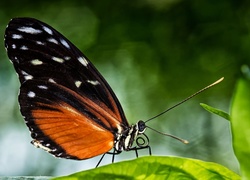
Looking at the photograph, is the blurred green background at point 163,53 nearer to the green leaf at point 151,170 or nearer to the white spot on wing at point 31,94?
the white spot on wing at point 31,94

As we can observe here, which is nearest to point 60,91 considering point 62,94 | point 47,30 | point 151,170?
point 62,94

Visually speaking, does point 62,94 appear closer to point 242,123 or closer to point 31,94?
point 31,94

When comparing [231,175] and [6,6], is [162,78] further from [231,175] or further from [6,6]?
[231,175]

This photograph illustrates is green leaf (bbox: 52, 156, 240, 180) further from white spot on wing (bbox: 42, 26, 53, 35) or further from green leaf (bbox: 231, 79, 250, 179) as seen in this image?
white spot on wing (bbox: 42, 26, 53, 35)

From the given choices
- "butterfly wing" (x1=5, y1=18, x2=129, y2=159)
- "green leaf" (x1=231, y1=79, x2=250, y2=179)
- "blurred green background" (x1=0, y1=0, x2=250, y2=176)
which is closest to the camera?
"green leaf" (x1=231, y1=79, x2=250, y2=179)

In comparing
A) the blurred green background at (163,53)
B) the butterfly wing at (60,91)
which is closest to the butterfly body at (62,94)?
the butterfly wing at (60,91)

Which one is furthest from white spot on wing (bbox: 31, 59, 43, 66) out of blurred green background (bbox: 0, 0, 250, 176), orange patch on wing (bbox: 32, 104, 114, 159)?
blurred green background (bbox: 0, 0, 250, 176)

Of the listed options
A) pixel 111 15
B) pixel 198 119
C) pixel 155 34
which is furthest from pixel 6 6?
pixel 198 119
